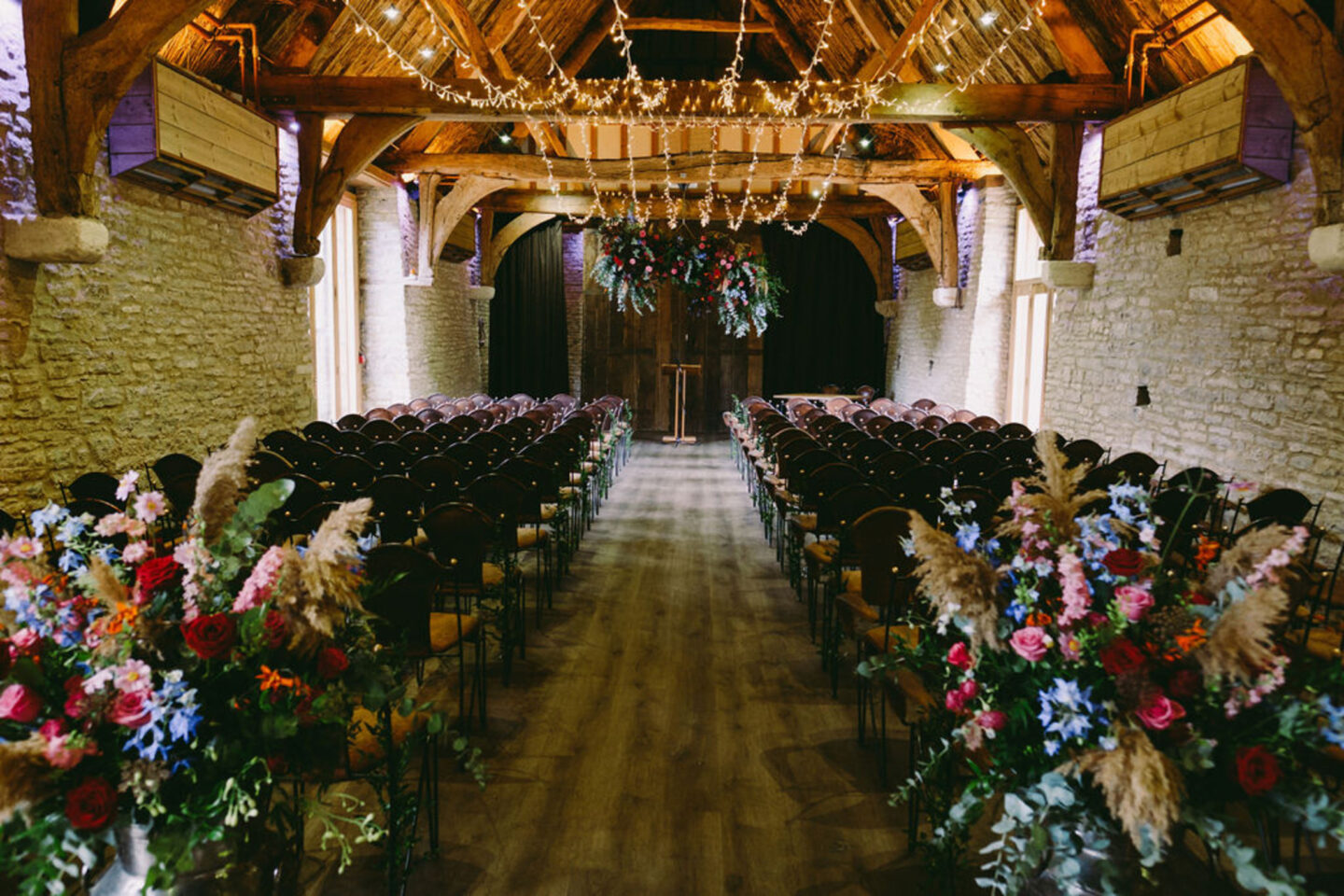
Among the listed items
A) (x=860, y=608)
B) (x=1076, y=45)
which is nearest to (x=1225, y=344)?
(x=1076, y=45)

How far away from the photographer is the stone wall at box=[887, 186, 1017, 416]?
11.7 meters

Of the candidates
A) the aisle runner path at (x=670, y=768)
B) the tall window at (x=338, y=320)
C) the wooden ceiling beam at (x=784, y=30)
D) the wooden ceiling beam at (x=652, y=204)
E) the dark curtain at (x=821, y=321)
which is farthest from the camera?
the dark curtain at (x=821, y=321)

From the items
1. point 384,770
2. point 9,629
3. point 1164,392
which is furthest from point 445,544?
point 1164,392

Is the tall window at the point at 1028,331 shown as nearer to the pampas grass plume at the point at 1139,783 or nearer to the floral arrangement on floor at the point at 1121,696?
the floral arrangement on floor at the point at 1121,696

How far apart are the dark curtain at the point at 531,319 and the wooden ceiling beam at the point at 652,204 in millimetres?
2662

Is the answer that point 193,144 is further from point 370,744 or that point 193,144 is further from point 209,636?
point 209,636

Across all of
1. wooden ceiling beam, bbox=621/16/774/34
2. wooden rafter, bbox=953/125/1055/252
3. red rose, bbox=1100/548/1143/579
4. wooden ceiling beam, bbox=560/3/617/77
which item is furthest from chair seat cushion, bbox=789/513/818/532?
wooden ceiling beam, bbox=621/16/774/34

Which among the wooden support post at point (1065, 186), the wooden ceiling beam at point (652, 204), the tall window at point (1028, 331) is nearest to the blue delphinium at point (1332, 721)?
the wooden support post at point (1065, 186)

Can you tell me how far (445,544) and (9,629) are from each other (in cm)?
242

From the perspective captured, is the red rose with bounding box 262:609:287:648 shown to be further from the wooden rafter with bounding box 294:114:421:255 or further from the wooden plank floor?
the wooden rafter with bounding box 294:114:421:255

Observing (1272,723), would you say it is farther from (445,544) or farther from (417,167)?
(417,167)

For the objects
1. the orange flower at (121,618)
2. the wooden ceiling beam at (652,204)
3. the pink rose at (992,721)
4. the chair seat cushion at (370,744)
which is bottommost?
the chair seat cushion at (370,744)

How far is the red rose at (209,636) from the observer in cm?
167

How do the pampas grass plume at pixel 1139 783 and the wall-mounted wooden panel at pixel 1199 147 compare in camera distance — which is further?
the wall-mounted wooden panel at pixel 1199 147
